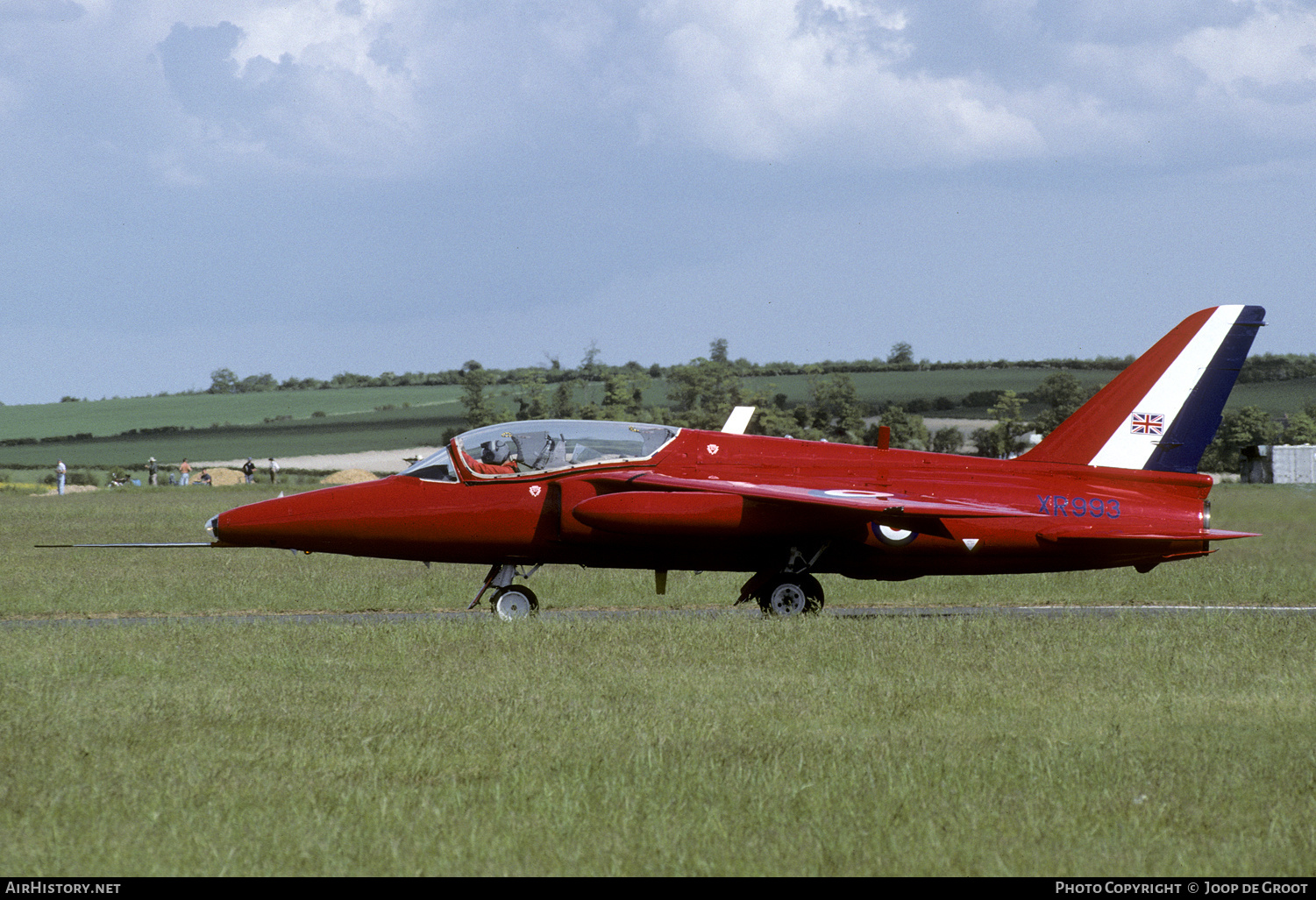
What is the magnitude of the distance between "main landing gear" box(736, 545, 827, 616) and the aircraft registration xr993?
0.02 metres

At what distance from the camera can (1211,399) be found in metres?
17.9

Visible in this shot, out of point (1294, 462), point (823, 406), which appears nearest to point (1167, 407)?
point (1294, 462)

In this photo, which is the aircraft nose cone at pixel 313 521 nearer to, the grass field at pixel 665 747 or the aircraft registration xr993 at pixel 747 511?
the aircraft registration xr993 at pixel 747 511

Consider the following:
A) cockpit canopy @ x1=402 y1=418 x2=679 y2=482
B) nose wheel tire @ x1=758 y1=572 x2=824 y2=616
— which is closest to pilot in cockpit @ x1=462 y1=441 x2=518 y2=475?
cockpit canopy @ x1=402 y1=418 x2=679 y2=482

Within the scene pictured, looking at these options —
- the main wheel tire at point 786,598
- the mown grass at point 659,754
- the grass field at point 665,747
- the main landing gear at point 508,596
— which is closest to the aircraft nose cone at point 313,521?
the grass field at point 665,747

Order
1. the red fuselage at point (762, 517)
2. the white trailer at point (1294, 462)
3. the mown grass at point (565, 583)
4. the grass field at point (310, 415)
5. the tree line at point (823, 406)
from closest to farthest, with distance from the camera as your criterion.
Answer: the red fuselage at point (762, 517), the mown grass at point (565, 583), the white trailer at point (1294, 462), the tree line at point (823, 406), the grass field at point (310, 415)

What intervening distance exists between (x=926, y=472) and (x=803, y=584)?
2157mm

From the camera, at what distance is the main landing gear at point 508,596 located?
56.5 ft

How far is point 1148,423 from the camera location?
1783 cm

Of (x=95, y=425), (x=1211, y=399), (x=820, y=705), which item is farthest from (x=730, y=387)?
(x=820, y=705)

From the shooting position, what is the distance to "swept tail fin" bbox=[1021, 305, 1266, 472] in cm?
1777

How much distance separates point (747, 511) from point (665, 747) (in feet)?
24.4

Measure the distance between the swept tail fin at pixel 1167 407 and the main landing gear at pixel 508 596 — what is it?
6.93 m
